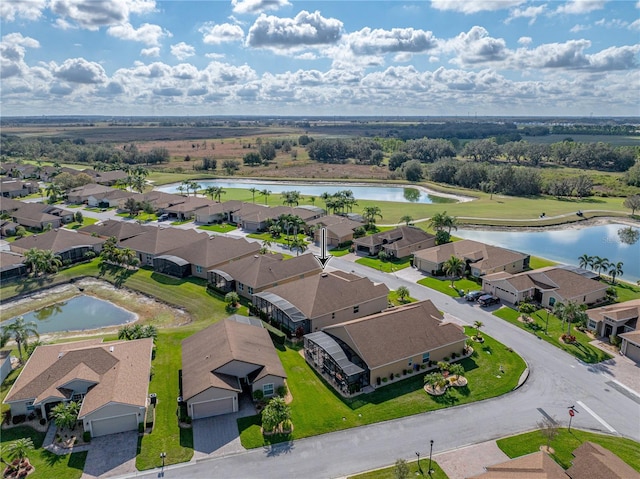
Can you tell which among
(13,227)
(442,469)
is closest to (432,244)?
(442,469)

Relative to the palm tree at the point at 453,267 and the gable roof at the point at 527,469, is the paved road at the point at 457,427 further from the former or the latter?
the palm tree at the point at 453,267

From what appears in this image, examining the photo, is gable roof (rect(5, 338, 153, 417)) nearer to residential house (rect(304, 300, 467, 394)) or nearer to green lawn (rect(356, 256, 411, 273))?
residential house (rect(304, 300, 467, 394))

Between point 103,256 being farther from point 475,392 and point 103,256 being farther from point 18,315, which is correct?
point 475,392

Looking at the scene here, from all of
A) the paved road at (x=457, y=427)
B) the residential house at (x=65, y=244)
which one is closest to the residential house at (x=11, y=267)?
the residential house at (x=65, y=244)

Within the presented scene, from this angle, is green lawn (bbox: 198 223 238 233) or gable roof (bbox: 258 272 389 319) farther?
green lawn (bbox: 198 223 238 233)

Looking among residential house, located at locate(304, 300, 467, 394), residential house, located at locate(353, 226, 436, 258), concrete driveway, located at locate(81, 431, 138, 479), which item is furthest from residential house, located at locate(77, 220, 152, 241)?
concrete driveway, located at locate(81, 431, 138, 479)

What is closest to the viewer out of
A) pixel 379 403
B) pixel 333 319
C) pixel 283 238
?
pixel 379 403
